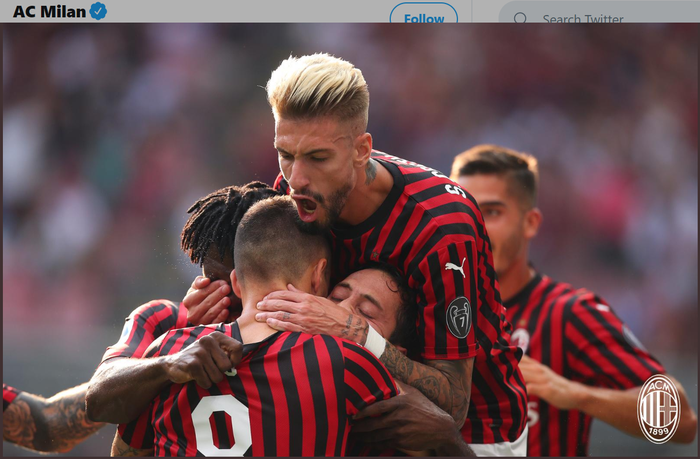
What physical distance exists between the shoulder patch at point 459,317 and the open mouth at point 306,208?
0.64 m

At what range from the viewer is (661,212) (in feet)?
29.6

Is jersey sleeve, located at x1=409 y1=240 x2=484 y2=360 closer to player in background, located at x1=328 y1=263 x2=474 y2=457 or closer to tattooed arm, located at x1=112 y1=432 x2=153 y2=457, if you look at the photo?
player in background, located at x1=328 y1=263 x2=474 y2=457

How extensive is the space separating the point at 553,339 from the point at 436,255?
2.33 metres

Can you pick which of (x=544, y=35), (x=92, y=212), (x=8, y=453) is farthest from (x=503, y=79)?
(x=8, y=453)

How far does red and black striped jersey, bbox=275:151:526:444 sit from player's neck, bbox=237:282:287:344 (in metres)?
0.50

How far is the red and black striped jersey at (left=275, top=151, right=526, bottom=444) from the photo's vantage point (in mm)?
2895

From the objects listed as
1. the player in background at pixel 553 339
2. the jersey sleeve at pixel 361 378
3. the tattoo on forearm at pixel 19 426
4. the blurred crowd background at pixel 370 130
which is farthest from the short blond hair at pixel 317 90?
the blurred crowd background at pixel 370 130

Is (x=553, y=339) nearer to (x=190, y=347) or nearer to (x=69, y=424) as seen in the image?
(x=69, y=424)

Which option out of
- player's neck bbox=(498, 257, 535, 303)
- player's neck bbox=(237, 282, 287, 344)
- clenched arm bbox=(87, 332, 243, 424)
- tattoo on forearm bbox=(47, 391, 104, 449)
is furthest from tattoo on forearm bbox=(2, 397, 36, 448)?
player's neck bbox=(498, 257, 535, 303)

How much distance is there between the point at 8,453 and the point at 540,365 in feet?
15.8

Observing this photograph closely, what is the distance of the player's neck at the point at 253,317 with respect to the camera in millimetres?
2502

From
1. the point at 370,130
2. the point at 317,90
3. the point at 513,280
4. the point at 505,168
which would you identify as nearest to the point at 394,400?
the point at 317,90

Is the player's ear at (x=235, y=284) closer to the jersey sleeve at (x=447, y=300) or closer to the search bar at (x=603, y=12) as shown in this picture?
the jersey sleeve at (x=447, y=300)

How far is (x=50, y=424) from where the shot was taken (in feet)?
12.2
